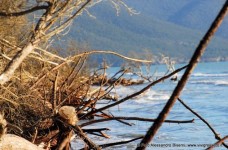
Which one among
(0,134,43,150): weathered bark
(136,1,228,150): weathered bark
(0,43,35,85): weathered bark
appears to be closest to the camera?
(136,1,228,150): weathered bark

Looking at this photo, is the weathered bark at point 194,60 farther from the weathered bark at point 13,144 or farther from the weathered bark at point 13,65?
the weathered bark at point 13,65

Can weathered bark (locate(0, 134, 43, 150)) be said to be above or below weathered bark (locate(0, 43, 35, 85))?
below

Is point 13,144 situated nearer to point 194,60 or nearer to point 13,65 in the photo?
point 13,65

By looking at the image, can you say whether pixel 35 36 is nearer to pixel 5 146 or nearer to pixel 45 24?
pixel 45 24

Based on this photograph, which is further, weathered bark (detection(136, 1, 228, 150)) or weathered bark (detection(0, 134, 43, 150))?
weathered bark (detection(0, 134, 43, 150))

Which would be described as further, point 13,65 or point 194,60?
point 13,65

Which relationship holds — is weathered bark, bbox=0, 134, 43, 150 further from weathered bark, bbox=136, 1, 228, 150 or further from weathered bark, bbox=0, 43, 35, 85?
weathered bark, bbox=136, 1, 228, 150

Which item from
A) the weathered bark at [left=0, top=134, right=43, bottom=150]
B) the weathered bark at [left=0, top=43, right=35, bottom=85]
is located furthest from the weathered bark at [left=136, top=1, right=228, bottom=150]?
the weathered bark at [left=0, top=43, right=35, bottom=85]

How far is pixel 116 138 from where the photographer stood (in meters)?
10.2

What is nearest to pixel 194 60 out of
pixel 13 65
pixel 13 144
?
pixel 13 144

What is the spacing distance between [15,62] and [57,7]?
1082 mm

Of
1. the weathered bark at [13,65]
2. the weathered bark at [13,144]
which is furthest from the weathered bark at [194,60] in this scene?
the weathered bark at [13,65]

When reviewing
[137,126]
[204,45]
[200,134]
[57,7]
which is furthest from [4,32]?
[204,45]

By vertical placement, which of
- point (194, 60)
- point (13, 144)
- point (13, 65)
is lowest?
point (194, 60)
